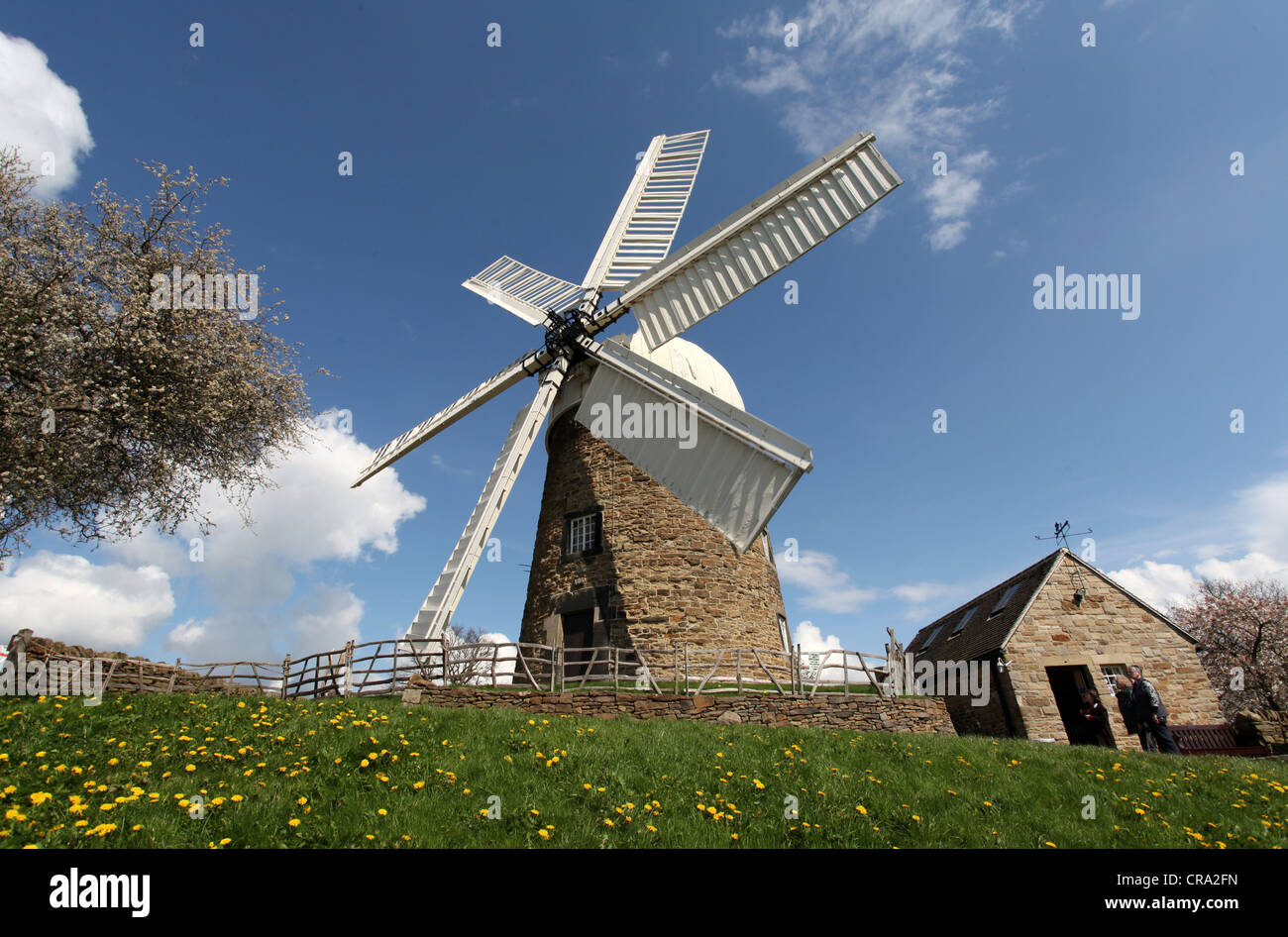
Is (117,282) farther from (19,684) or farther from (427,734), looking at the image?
(427,734)

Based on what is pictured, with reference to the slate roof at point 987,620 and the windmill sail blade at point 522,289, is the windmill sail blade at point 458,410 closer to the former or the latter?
the windmill sail blade at point 522,289

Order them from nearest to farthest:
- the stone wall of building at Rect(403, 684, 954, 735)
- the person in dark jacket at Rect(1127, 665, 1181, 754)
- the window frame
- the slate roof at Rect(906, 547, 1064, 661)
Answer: the person in dark jacket at Rect(1127, 665, 1181, 754) → the stone wall of building at Rect(403, 684, 954, 735) → the window frame → the slate roof at Rect(906, 547, 1064, 661)

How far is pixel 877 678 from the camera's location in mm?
13359

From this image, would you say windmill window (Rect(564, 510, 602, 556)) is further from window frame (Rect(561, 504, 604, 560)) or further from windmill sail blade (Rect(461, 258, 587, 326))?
windmill sail blade (Rect(461, 258, 587, 326))

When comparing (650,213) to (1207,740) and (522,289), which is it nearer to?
(522,289)

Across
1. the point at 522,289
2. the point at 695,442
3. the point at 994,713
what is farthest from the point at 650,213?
the point at 994,713

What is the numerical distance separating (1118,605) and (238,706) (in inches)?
871

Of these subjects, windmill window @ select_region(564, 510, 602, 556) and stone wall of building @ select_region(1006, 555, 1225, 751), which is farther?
stone wall of building @ select_region(1006, 555, 1225, 751)

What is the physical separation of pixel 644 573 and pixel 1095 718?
11.4m

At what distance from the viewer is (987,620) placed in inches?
800

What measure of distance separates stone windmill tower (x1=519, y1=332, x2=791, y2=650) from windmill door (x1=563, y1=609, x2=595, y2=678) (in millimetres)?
27

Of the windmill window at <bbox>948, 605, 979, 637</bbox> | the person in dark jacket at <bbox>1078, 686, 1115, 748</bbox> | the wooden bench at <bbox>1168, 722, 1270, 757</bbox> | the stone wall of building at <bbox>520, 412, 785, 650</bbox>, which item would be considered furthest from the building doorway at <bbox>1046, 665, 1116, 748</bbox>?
the stone wall of building at <bbox>520, 412, 785, 650</bbox>

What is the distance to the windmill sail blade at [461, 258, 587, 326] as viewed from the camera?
17.8 m
